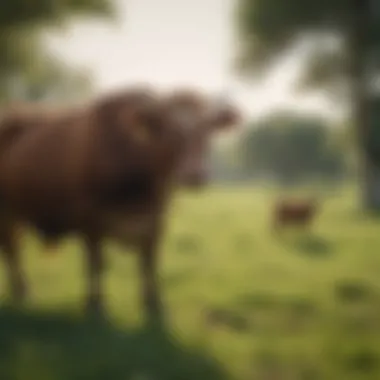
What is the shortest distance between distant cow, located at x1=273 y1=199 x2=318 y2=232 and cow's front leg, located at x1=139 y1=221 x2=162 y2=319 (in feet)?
0.64

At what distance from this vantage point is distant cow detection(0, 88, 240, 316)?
45.8 inches

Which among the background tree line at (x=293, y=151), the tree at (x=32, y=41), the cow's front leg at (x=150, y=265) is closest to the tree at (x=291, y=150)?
the background tree line at (x=293, y=151)

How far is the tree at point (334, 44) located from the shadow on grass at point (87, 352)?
1.30 ft

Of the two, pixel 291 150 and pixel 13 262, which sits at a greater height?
pixel 291 150

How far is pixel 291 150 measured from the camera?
1.19 meters

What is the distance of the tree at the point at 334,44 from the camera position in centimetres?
119

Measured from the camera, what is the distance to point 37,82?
1.17 meters

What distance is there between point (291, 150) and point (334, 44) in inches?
7.6

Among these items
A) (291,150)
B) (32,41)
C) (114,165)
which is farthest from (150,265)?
(32,41)

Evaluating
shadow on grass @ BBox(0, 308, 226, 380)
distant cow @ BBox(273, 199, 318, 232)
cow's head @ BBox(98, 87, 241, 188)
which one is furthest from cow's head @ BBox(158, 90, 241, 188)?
shadow on grass @ BBox(0, 308, 226, 380)

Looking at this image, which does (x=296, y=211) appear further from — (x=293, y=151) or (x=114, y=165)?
(x=114, y=165)

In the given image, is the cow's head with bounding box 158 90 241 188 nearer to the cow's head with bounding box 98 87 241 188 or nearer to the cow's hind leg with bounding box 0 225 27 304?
the cow's head with bounding box 98 87 241 188

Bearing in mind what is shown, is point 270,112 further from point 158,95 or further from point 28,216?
point 28,216

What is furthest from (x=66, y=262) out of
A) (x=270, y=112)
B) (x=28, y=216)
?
(x=270, y=112)
